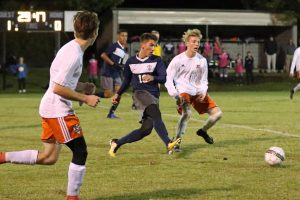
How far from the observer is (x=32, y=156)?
7.96 m

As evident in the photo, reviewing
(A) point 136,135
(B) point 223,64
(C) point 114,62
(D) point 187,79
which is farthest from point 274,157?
(B) point 223,64

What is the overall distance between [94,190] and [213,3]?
4763cm

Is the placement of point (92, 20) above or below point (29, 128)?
above

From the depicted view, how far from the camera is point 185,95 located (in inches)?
495

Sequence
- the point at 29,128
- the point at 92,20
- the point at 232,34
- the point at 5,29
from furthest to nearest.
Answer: the point at 232,34, the point at 5,29, the point at 29,128, the point at 92,20

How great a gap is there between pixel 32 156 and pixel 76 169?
2.01 ft

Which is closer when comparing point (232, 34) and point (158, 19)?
point (158, 19)

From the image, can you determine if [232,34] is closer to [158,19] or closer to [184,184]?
[158,19]

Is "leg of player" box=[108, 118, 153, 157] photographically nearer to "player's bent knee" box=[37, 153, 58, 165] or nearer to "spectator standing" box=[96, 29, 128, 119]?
"player's bent knee" box=[37, 153, 58, 165]

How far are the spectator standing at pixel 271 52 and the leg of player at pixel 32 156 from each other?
3739 cm

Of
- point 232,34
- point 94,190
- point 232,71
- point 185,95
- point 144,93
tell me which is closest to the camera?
point 94,190

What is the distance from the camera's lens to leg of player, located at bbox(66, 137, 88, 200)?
7.59 meters

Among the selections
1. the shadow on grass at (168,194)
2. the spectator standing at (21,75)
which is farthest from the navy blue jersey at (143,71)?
the spectator standing at (21,75)

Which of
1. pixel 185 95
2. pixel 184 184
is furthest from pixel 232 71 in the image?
pixel 184 184
